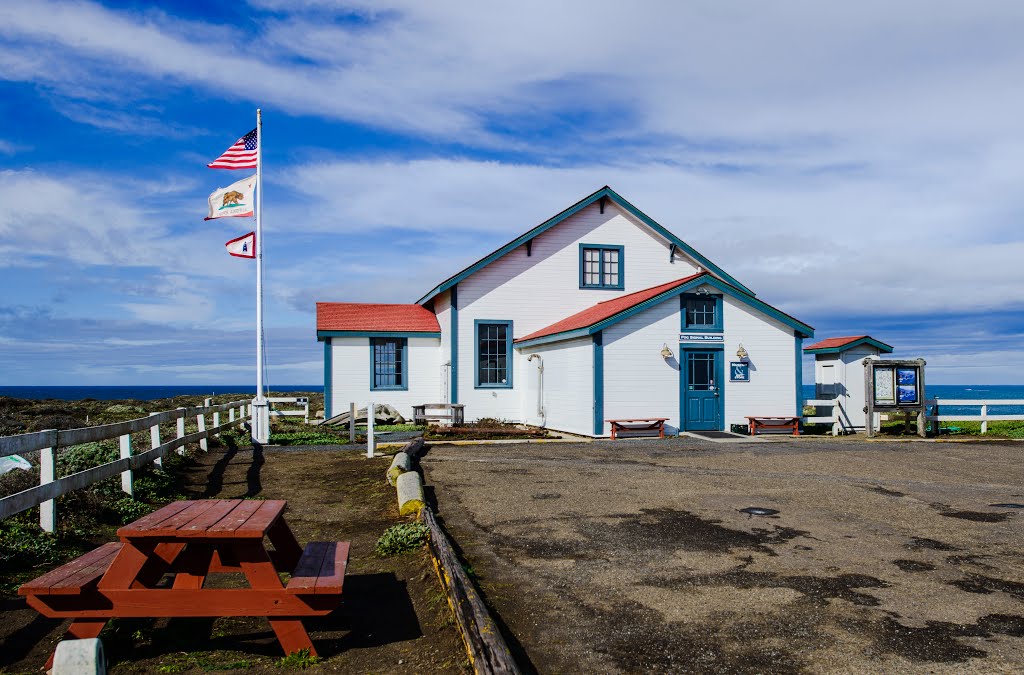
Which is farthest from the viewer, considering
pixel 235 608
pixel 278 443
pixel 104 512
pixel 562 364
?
pixel 562 364

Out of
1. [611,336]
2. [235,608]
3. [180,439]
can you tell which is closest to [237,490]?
[180,439]

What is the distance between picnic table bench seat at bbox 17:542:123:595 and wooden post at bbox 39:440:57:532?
7.77 feet

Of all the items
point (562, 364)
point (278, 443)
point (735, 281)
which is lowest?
point (278, 443)

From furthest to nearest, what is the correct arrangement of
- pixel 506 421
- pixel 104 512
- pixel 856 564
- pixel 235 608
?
pixel 506 421 → pixel 104 512 → pixel 856 564 → pixel 235 608

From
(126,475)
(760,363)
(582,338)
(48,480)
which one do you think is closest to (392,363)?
(582,338)

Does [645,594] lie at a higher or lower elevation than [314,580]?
lower

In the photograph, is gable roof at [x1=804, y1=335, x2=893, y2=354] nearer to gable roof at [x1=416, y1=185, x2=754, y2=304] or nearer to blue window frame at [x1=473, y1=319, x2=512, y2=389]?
gable roof at [x1=416, y1=185, x2=754, y2=304]

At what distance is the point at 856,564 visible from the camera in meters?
6.67

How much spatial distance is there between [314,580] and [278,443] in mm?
14162

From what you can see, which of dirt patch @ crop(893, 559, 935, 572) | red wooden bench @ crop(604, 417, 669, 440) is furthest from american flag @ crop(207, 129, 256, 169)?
dirt patch @ crop(893, 559, 935, 572)

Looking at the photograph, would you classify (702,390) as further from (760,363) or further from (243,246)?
(243,246)

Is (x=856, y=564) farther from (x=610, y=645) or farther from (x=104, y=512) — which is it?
(x=104, y=512)

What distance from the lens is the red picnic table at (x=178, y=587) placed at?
15.1ft

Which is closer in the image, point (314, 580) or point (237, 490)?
point (314, 580)
